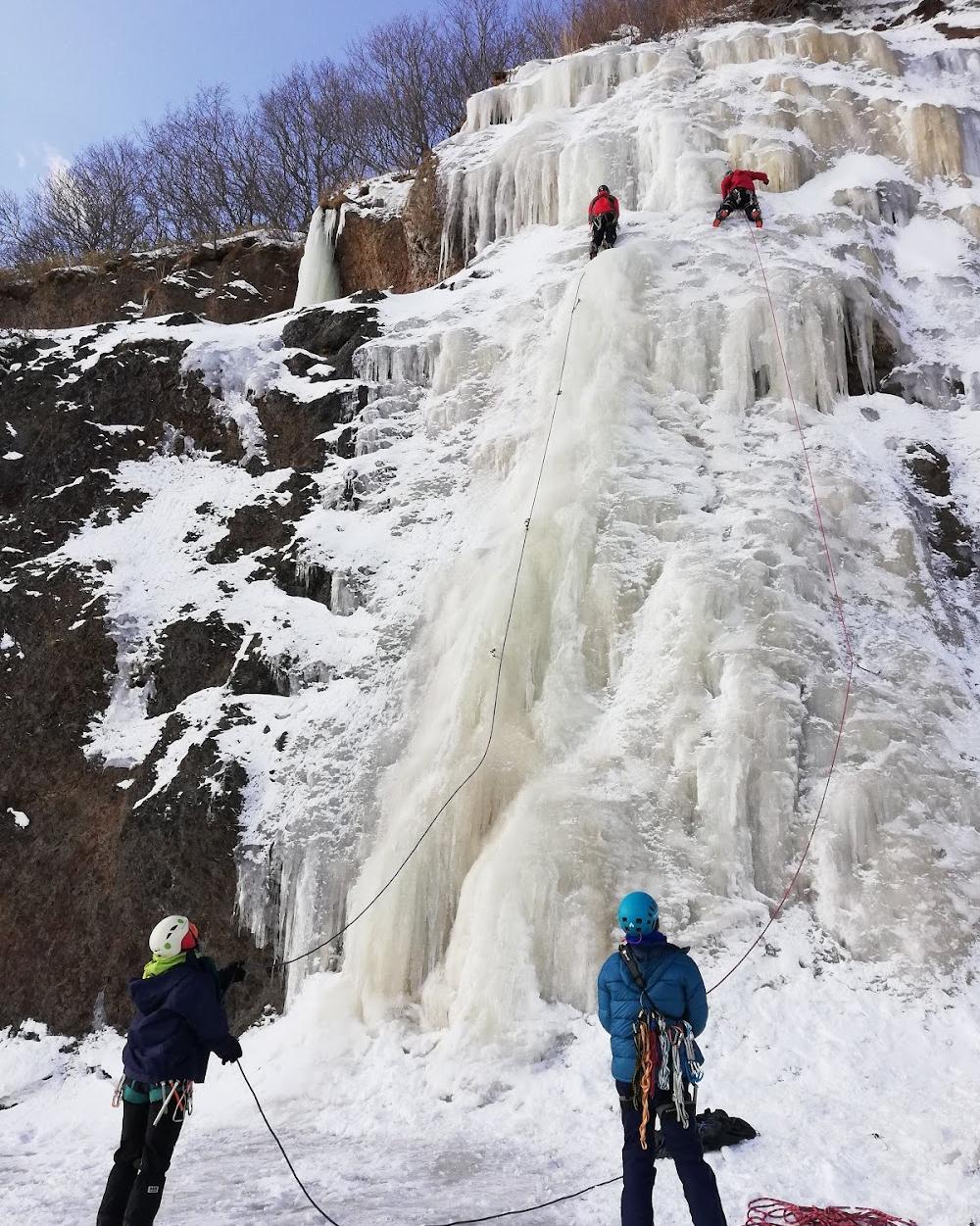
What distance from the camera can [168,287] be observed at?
16.5 m

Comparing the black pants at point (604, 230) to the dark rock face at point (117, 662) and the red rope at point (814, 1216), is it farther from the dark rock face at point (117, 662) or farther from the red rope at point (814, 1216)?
the red rope at point (814, 1216)

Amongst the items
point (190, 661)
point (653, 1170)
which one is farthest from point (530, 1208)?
point (190, 661)

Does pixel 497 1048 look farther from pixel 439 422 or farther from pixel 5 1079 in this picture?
pixel 439 422

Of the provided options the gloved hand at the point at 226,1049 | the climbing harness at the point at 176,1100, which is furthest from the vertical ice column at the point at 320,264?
the climbing harness at the point at 176,1100

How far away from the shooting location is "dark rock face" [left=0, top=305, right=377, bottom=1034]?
7.84m

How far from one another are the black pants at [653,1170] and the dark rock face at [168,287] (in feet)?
52.8

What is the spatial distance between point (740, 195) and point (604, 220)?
1825 millimetres

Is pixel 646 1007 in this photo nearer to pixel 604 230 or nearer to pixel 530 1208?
pixel 530 1208

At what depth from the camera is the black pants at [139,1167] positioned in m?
3.36


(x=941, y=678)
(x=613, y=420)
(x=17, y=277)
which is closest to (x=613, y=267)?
(x=613, y=420)

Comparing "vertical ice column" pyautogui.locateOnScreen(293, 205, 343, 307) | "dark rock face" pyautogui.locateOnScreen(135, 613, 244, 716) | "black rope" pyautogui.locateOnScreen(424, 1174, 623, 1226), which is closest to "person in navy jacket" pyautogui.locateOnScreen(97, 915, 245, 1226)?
"black rope" pyautogui.locateOnScreen(424, 1174, 623, 1226)

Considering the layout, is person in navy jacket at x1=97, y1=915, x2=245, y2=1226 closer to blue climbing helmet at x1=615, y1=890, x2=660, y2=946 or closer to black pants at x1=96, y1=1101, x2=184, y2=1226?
black pants at x1=96, y1=1101, x2=184, y2=1226

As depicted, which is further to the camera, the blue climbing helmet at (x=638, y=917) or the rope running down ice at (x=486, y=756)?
the rope running down ice at (x=486, y=756)

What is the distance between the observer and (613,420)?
9.18 metres
